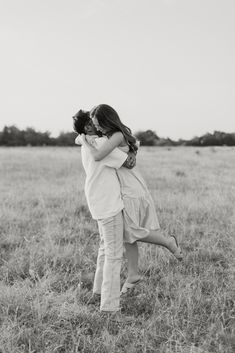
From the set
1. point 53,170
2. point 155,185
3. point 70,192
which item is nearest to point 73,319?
point 70,192

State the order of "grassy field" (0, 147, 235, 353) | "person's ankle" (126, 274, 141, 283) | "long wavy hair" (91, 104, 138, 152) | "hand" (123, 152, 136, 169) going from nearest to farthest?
"grassy field" (0, 147, 235, 353) < "long wavy hair" (91, 104, 138, 152) < "hand" (123, 152, 136, 169) < "person's ankle" (126, 274, 141, 283)

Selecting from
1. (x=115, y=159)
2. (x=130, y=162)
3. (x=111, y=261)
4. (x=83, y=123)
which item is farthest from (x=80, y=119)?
(x=111, y=261)

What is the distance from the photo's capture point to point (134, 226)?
3607mm

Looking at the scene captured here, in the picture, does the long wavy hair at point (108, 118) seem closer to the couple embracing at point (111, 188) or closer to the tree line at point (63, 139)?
the couple embracing at point (111, 188)

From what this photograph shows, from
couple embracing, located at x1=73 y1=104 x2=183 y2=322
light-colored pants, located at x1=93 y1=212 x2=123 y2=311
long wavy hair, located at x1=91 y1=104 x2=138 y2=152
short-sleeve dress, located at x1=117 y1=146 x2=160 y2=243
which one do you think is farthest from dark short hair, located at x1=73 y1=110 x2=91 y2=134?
light-colored pants, located at x1=93 y1=212 x2=123 y2=311

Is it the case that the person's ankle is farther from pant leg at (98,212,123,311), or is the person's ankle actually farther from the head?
the head

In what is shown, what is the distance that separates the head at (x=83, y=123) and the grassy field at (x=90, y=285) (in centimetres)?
139

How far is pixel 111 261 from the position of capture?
3.48 meters

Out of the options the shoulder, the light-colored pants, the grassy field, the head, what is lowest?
the grassy field

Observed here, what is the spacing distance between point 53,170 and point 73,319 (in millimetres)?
10514

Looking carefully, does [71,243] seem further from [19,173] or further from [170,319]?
[19,173]

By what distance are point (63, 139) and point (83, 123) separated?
51869 mm

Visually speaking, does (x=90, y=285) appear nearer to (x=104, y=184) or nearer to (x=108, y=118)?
(x=104, y=184)

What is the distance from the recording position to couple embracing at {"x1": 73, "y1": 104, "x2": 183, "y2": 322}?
339 centimetres
